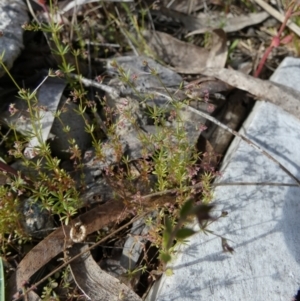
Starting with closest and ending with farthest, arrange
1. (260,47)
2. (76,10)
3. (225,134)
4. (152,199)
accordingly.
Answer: (152,199)
(225,134)
(76,10)
(260,47)

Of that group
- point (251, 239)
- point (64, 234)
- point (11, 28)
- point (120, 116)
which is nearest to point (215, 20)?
point (120, 116)

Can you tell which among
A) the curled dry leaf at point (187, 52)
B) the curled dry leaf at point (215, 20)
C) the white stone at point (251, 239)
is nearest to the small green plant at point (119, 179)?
the white stone at point (251, 239)

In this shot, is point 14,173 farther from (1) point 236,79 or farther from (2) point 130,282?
(1) point 236,79

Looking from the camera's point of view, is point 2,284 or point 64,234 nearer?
point 2,284

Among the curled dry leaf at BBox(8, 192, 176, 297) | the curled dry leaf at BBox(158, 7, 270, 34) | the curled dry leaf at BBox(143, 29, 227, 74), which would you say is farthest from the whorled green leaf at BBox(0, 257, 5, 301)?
the curled dry leaf at BBox(158, 7, 270, 34)

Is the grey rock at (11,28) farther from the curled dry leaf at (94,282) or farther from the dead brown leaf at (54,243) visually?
the curled dry leaf at (94,282)

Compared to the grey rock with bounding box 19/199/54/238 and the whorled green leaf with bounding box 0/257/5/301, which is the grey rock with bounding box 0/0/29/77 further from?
the whorled green leaf with bounding box 0/257/5/301

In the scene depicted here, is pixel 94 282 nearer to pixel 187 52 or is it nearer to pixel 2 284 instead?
pixel 2 284

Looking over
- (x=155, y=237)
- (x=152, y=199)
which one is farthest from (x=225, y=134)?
(x=155, y=237)
